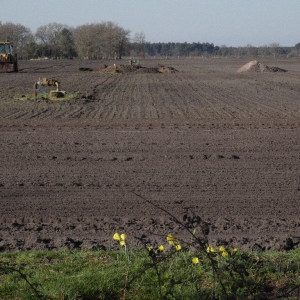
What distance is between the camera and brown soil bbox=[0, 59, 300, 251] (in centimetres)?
952

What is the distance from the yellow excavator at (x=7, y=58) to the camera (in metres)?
54.5

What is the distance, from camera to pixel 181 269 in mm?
6910

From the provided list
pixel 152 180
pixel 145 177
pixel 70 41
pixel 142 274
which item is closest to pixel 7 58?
pixel 145 177

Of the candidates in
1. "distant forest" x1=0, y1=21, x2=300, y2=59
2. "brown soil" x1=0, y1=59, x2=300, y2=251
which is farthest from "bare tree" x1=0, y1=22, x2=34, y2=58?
"brown soil" x1=0, y1=59, x2=300, y2=251

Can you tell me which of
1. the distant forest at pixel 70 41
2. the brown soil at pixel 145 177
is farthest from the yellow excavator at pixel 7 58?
the distant forest at pixel 70 41

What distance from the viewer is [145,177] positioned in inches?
508

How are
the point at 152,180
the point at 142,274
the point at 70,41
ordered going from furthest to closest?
the point at 70,41
the point at 152,180
the point at 142,274

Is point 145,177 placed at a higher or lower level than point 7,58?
higher

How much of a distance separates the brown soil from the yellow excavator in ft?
103

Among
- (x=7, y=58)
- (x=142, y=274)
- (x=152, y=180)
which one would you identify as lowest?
(x=7, y=58)

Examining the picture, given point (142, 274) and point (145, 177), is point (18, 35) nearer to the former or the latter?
point (145, 177)

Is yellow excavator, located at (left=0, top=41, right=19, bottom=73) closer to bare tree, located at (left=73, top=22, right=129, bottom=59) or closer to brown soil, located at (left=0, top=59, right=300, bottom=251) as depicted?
brown soil, located at (left=0, top=59, right=300, bottom=251)

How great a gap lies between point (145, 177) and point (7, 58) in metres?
45.1

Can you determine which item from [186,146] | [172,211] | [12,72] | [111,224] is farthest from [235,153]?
[12,72]
